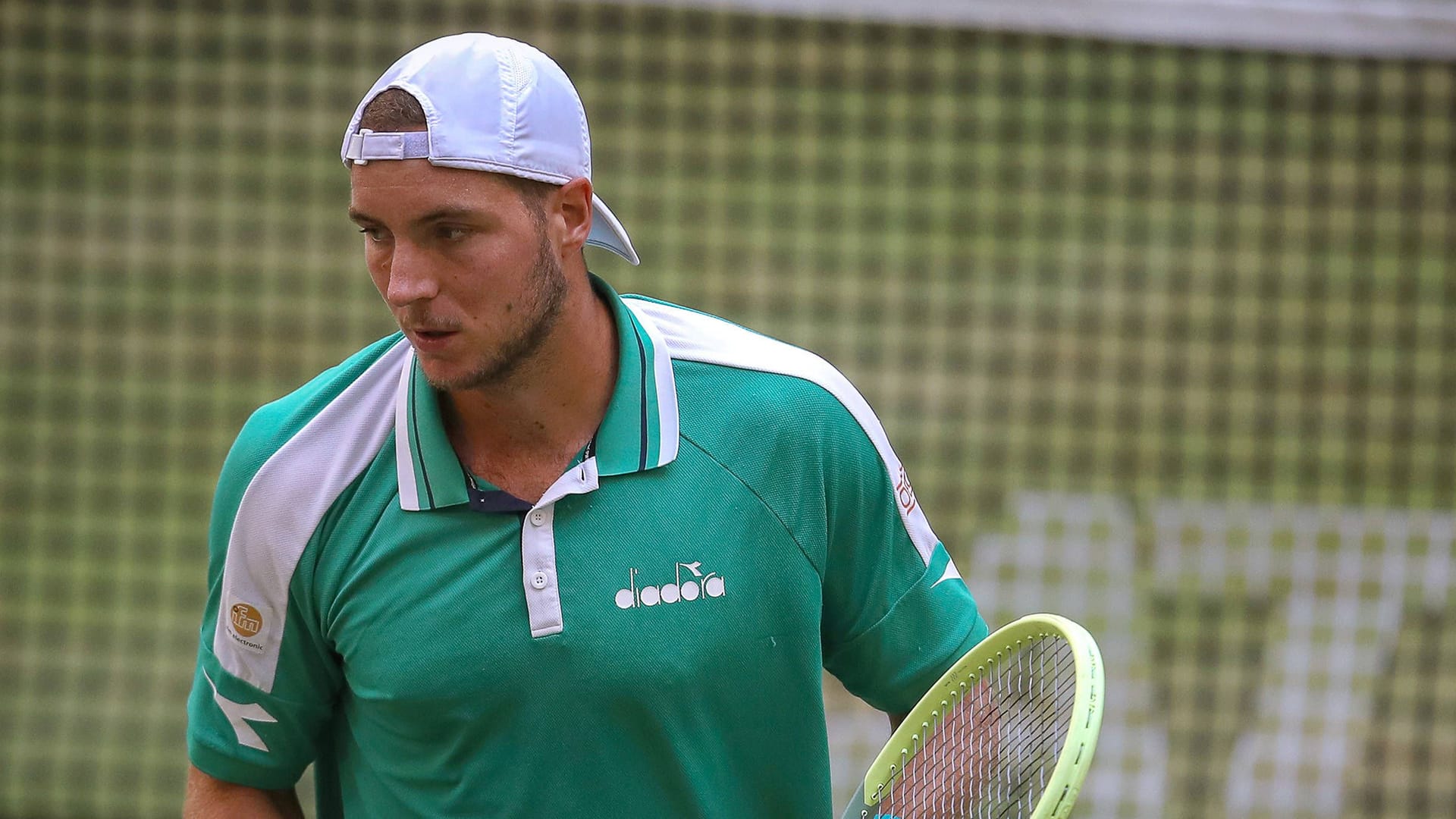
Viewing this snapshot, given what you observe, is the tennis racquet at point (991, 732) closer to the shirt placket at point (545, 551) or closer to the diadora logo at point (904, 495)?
the diadora logo at point (904, 495)

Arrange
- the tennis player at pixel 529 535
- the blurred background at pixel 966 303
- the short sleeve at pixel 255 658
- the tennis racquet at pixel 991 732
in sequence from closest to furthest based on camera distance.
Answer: the tennis racquet at pixel 991 732 < the tennis player at pixel 529 535 < the short sleeve at pixel 255 658 < the blurred background at pixel 966 303

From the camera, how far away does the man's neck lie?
234cm

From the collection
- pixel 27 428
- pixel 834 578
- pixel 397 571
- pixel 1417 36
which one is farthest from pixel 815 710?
pixel 27 428

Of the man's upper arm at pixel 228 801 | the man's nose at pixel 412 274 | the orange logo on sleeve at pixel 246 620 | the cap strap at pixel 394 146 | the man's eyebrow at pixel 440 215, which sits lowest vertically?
the man's upper arm at pixel 228 801

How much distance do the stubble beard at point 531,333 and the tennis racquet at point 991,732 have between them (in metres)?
0.74

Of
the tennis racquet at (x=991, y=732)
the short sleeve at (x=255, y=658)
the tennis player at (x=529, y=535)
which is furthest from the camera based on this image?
the short sleeve at (x=255, y=658)

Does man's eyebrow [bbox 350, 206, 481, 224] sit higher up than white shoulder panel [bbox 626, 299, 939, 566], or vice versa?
man's eyebrow [bbox 350, 206, 481, 224]

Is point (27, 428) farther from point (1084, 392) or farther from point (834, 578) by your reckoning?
point (834, 578)

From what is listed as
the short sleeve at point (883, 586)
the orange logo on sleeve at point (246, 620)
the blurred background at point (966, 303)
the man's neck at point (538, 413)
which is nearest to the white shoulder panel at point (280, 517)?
the orange logo on sleeve at point (246, 620)

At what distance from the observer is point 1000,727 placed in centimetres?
231

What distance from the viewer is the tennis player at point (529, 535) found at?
2.23 metres

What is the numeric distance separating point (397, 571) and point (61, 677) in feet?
15.4

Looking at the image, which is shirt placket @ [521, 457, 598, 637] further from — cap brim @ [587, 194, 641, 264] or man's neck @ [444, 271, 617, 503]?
cap brim @ [587, 194, 641, 264]

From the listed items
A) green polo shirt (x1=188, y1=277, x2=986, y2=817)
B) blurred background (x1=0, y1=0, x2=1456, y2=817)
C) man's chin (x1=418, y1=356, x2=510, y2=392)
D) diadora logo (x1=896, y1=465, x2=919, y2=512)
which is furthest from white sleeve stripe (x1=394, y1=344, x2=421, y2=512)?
blurred background (x1=0, y1=0, x2=1456, y2=817)
